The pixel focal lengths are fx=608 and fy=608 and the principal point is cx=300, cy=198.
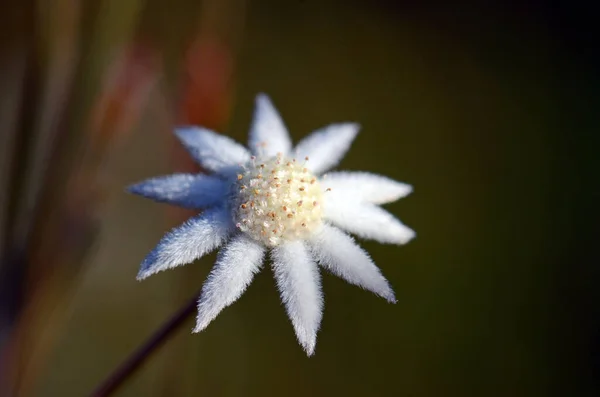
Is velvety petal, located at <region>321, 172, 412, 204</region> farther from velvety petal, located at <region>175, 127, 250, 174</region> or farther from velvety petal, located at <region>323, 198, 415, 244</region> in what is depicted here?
velvety petal, located at <region>175, 127, 250, 174</region>

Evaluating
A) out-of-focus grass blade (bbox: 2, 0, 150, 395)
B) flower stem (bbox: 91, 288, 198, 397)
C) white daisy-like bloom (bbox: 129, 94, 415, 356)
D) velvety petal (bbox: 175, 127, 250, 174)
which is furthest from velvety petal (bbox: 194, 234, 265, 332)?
out-of-focus grass blade (bbox: 2, 0, 150, 395)

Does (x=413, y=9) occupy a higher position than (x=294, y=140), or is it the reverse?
(x=413, y=9)

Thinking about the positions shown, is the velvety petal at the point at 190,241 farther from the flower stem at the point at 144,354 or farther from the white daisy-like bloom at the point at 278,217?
the flower stem at the point at 144,354

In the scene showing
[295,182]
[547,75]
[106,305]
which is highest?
[547,75]

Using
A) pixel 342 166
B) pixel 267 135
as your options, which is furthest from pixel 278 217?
pixel 342 166

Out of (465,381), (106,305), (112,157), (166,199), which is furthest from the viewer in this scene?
(112,157)

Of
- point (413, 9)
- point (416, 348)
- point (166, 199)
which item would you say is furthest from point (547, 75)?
point (166, 199)

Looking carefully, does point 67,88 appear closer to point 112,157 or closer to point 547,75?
point 112,157

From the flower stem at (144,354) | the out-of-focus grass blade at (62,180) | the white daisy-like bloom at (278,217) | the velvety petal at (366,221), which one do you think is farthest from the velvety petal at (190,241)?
the out-of-focus grass blade at (62,180)
